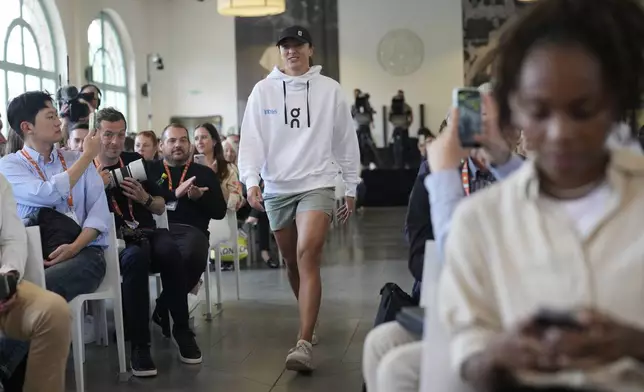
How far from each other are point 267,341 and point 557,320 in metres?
2.89

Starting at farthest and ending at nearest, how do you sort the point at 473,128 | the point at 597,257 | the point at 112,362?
1. the point at 112,362
2. the point at 473,128
3. the point at 597,257

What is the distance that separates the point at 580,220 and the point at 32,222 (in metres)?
2.49

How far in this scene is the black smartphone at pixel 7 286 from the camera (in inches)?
95.3

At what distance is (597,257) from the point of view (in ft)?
3.75

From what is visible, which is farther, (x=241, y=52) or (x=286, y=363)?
(x=241, y=52)

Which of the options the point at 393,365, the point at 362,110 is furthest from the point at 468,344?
the point at 362,110

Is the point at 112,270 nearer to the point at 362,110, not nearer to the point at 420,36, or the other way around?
the point at 362,110

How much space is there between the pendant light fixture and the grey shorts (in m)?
3.82

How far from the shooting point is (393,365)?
1.58 metres

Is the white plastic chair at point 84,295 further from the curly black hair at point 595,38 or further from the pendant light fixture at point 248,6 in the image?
the pendant light fixture at point 248,6

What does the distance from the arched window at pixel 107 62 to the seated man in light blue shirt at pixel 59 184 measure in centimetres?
727

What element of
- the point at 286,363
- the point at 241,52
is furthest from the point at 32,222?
the point at 241,52

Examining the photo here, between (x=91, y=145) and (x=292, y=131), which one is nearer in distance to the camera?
(x=91, y=145)

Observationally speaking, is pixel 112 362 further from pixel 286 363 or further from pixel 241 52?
pixel 241 52
